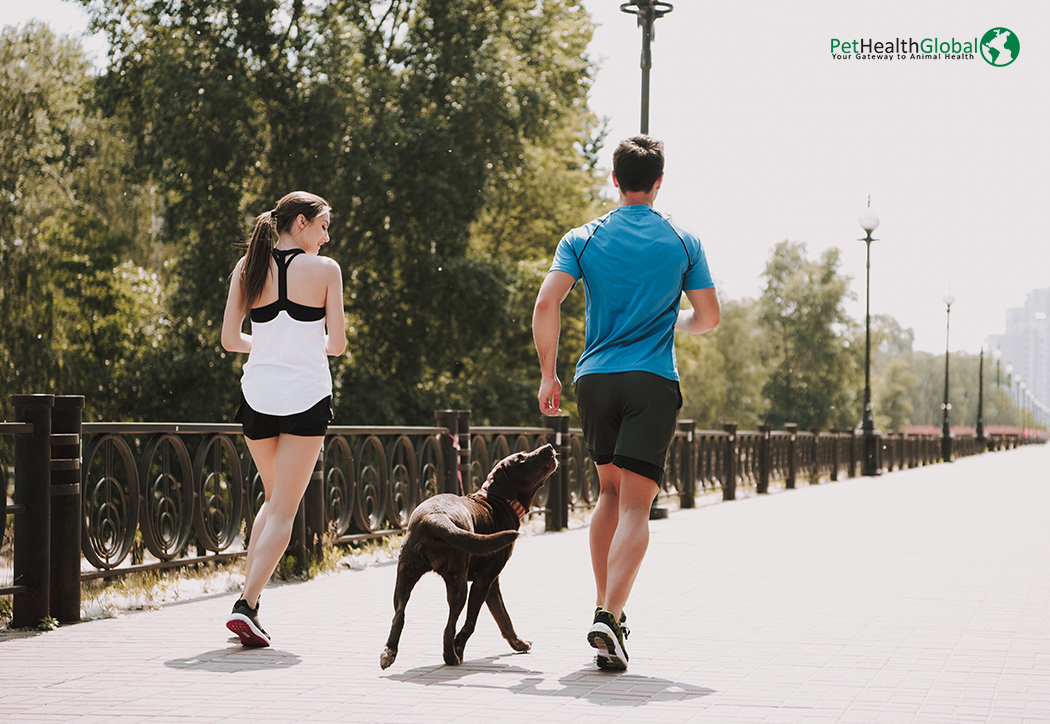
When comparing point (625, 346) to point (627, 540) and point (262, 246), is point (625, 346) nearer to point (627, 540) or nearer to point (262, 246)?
point (627, 540)

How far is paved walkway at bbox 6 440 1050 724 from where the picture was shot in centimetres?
401

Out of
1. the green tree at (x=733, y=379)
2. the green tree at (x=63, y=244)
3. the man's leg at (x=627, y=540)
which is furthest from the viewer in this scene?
the green tree at (x=733, y=379)

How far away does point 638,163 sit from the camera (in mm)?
4977

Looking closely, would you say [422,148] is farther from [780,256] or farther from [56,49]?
[780,256]

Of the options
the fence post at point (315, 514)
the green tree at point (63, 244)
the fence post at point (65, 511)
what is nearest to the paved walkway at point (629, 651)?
the fence post at point (65, 511)

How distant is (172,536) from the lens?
23.9 ft

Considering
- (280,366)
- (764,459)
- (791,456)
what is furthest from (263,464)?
(791,456)

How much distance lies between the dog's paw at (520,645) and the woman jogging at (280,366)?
3.61 feet

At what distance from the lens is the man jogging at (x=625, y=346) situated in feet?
15.4

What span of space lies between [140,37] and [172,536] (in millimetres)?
21551

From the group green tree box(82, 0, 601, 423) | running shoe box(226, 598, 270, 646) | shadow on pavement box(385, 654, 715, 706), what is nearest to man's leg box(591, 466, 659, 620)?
shadow on pavement box(385, 654, 715, 706)

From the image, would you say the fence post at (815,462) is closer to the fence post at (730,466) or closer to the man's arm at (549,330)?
the fence post at (730,466)

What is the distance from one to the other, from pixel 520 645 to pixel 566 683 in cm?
65

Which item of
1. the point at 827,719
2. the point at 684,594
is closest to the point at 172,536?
the point at 684,594
